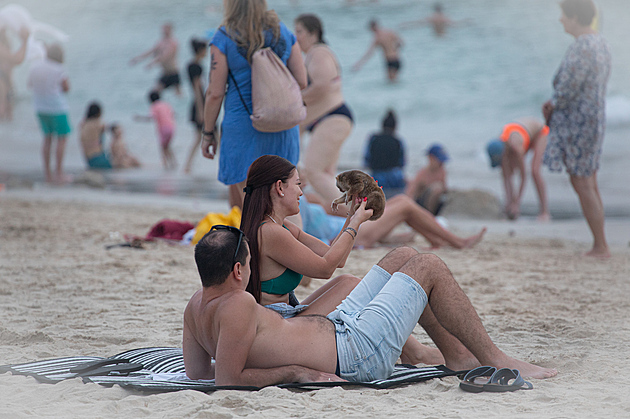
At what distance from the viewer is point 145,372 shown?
8.02 ft

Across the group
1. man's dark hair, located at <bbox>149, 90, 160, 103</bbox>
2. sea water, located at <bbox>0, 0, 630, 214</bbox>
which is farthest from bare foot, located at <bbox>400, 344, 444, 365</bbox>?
man's dark hair, located at <bbox>149, 90, 160, 103</bbox>

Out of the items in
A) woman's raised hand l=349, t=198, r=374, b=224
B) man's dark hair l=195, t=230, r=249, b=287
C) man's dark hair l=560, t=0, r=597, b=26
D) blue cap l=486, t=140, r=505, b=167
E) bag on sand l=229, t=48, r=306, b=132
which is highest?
man's dark hair l=560, t=0, r=597, b=26

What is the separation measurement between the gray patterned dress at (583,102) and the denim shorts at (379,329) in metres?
3.03

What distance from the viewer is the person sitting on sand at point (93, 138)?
34.1ft

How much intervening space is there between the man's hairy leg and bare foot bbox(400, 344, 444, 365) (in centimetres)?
Answer: 25

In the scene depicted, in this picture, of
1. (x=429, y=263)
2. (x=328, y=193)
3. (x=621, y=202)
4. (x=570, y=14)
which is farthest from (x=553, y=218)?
(x=429, y=263)

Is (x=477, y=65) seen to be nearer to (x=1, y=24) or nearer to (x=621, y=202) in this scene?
(x=621, y=202)

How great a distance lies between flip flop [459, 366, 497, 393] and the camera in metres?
2.26

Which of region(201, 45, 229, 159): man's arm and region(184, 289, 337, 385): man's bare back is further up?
region(201, 45, 229, 159): man's arm

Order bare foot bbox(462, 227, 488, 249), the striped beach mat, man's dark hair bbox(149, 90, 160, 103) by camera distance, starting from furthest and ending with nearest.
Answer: man's dark hair bbox(149, 90, 160, 103) < bare foot bbox(462, 227, 488, 249) < the striped beach mat

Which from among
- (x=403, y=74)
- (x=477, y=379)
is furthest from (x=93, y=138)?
(x=403, y=74)

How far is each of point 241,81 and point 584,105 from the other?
2769 millimetres

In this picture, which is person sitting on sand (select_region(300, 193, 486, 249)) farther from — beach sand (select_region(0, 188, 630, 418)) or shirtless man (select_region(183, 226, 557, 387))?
shirtless man (select_region(183, 226, 557, 387))

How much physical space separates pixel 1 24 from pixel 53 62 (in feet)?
6.92
